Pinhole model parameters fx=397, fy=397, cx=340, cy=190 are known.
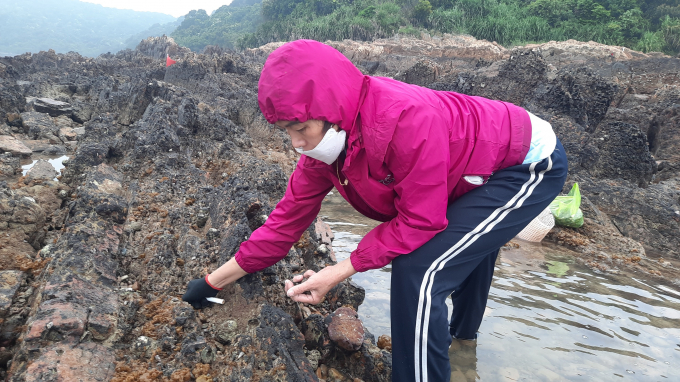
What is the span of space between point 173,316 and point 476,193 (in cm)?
154

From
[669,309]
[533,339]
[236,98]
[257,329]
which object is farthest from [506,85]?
[257,329]

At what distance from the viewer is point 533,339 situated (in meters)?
2.54

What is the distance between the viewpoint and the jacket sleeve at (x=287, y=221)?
1.81 metres

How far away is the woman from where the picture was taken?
1307 millimetres

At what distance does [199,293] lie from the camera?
2035 mm

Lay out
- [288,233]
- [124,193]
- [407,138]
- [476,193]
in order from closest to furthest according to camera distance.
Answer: [407,138]
[476,193]
[288,233]
[124,193]

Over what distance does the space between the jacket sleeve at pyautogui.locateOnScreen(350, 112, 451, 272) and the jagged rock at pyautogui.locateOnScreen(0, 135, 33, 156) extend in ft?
21.0

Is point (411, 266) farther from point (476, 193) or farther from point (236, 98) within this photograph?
point (236, 98)

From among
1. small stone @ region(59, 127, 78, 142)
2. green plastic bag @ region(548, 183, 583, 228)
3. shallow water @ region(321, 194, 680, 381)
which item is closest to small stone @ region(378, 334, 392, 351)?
shallow water @ region(321, 194, 680, 381)

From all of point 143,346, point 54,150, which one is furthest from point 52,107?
point 143,346

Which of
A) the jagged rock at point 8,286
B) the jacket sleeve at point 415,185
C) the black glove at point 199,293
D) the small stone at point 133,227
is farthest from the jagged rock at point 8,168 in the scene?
the jacket sleeve at point 415,185

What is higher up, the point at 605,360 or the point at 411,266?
the point at 411,266

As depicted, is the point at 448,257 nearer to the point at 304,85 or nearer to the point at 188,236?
the point at 304,85

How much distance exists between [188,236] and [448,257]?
5.97 feet
